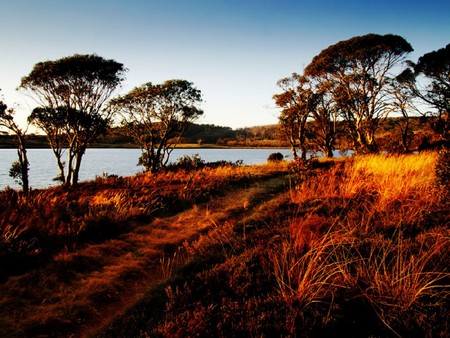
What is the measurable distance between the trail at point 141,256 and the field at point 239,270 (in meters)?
0.03

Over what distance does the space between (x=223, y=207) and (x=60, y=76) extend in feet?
61.6

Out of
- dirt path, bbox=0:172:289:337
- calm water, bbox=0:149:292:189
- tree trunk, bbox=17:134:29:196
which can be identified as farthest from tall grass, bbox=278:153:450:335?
tree trunk, bbox=17:134:29:196

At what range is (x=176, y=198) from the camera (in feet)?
34.6

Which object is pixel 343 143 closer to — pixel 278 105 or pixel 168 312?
pixel 278 105

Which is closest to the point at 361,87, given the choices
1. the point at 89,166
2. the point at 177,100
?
the point at 177,100

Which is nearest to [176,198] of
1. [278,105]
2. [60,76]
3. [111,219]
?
[111,219]

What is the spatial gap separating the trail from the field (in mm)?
30

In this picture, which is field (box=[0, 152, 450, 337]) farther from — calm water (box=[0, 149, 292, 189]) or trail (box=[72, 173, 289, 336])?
calm water (box=[0, 149, 292, 189])

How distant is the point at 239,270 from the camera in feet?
12.3

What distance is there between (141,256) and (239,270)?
9.03ft

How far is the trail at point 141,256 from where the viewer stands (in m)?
3.84

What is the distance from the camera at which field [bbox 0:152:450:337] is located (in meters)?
2.71

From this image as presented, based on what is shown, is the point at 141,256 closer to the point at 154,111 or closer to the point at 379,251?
the point at 379,251

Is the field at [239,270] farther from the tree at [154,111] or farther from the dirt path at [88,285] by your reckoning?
the tree at [154,111]
